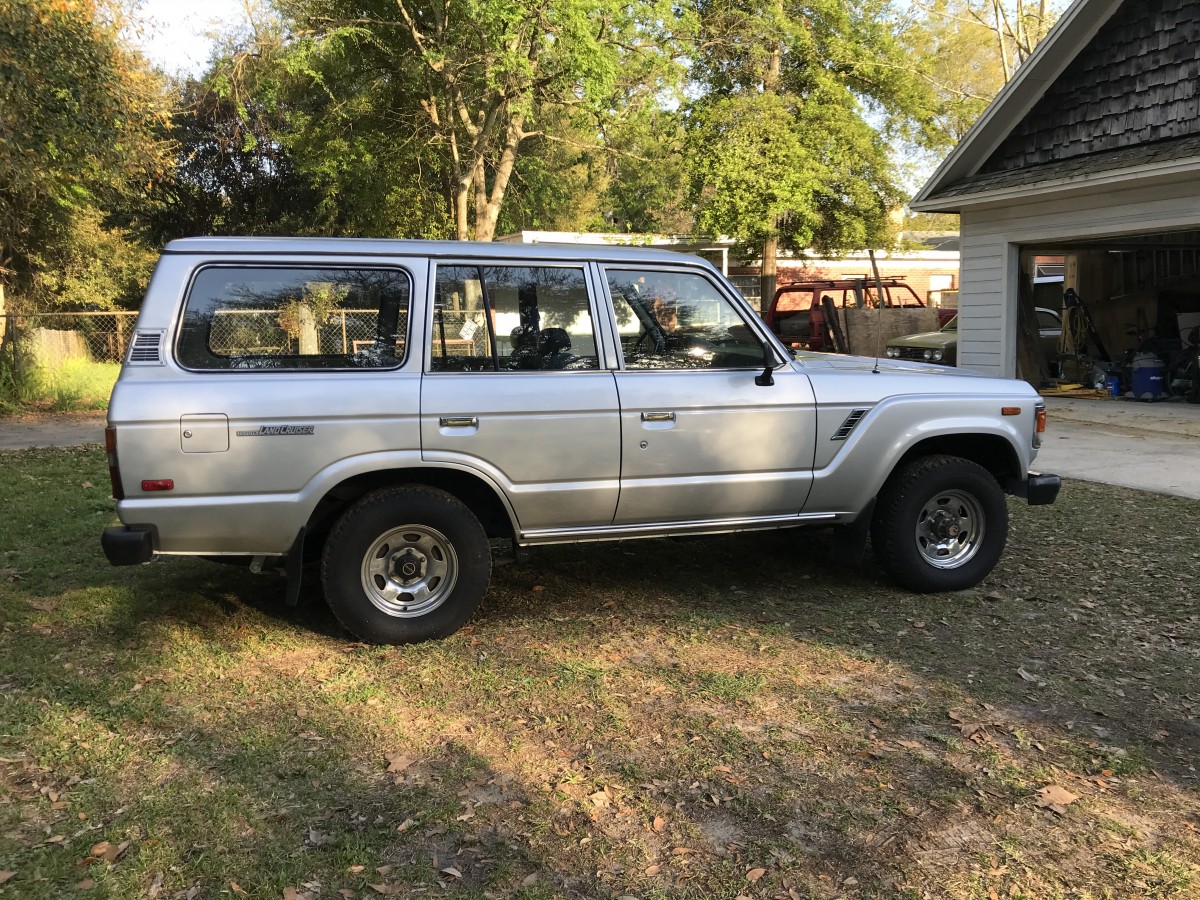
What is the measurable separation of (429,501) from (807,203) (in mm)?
23108

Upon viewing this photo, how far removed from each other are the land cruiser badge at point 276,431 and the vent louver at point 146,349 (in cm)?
49

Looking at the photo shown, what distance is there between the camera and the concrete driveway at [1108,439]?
9039 mm

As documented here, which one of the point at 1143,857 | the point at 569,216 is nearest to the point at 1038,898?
the point at 1143,857

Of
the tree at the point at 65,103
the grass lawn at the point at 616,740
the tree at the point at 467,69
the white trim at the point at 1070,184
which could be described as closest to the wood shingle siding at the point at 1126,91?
the white trim at the point at 1070,184

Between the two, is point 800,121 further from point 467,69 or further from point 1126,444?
point 1126,444

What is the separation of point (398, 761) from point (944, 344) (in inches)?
558

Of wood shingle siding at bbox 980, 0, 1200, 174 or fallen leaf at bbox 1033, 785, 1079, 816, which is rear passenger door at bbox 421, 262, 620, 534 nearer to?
fallen leaf at bbox 1033, 785, 1079, 816

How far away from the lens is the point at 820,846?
3057mm

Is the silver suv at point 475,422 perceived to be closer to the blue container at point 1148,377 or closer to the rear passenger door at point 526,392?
the rear passenger door at point 526,392

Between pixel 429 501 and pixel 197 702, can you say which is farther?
pixel 429 501

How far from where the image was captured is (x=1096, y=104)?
12844 mm

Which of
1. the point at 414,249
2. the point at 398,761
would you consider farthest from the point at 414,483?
the point at 398,761

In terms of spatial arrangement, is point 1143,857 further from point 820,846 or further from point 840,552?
point 840,552

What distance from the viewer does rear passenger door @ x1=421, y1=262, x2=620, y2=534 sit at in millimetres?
4586
